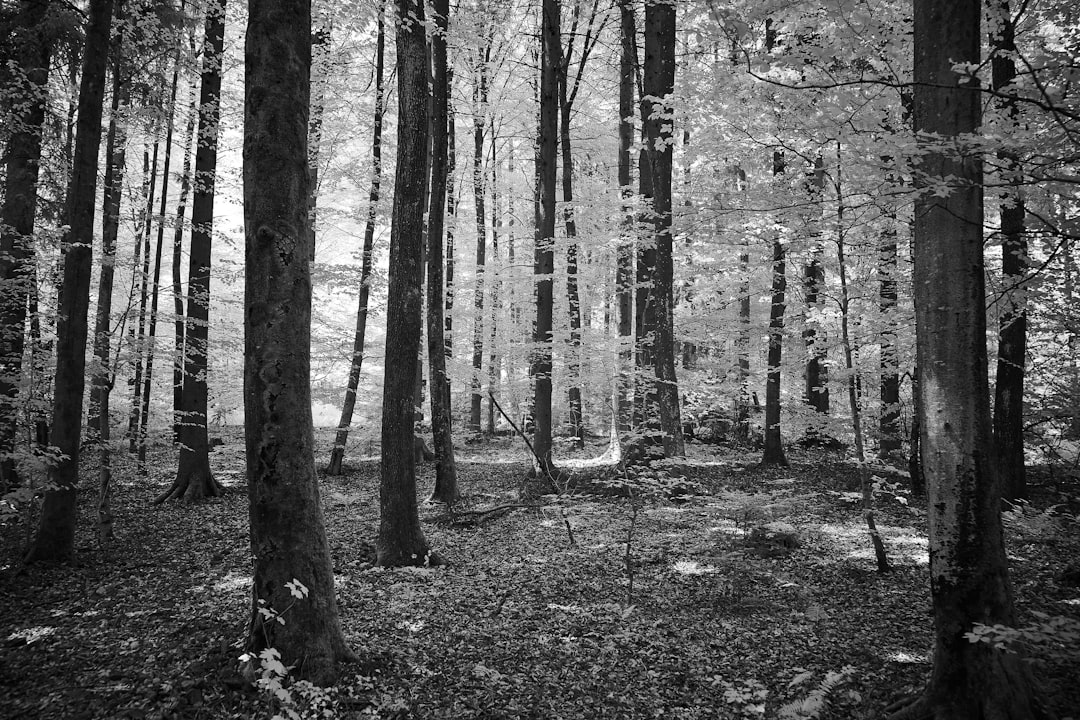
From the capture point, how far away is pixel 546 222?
42.5 feet

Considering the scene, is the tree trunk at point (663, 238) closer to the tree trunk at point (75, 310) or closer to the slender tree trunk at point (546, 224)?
the slender tree trunk at point (546, 224)

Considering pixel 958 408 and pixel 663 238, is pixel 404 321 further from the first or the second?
pixel 958 408

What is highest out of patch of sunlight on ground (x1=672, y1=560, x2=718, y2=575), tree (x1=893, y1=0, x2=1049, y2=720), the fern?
tree (x1=893, y1=0, x2=1049, y2=720)

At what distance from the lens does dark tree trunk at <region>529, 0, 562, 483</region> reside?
1229 cm

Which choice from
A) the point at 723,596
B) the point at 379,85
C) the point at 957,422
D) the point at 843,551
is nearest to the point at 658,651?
the point at 723,596

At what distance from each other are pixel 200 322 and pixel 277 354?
338 inches

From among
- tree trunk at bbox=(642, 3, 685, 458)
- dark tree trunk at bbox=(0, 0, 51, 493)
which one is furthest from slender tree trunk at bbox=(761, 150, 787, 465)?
dark tree trunk at bbox=(0, 0, 51, 493)

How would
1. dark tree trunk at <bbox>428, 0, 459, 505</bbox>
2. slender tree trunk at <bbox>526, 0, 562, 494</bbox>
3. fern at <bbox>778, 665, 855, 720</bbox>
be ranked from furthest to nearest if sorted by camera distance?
slender tree trunk at <bbox>526, 0, 562, 494</bbox> < dark tree trunk at <bbox>428, 0, 459, 505</bbox> < fern at <bbox>778, 665, 855, 720</bbox>

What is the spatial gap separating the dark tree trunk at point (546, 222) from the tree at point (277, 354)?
26.8 feet

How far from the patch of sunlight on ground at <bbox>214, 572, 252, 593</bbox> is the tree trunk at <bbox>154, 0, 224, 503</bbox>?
5219mm

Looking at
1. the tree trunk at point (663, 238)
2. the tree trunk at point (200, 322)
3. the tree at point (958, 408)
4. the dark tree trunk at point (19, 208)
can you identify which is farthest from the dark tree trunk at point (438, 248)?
the tree at point (958, 408)

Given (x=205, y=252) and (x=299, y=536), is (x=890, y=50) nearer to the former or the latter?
(x=299, y=536)

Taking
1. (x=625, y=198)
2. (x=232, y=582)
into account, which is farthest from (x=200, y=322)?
(x=625, y=198)

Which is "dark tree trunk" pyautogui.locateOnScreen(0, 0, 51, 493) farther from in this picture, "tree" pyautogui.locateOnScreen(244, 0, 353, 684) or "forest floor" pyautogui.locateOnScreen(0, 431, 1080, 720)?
"tree" pyautogui.locateOnScreen(244, 0, 353, 684)
